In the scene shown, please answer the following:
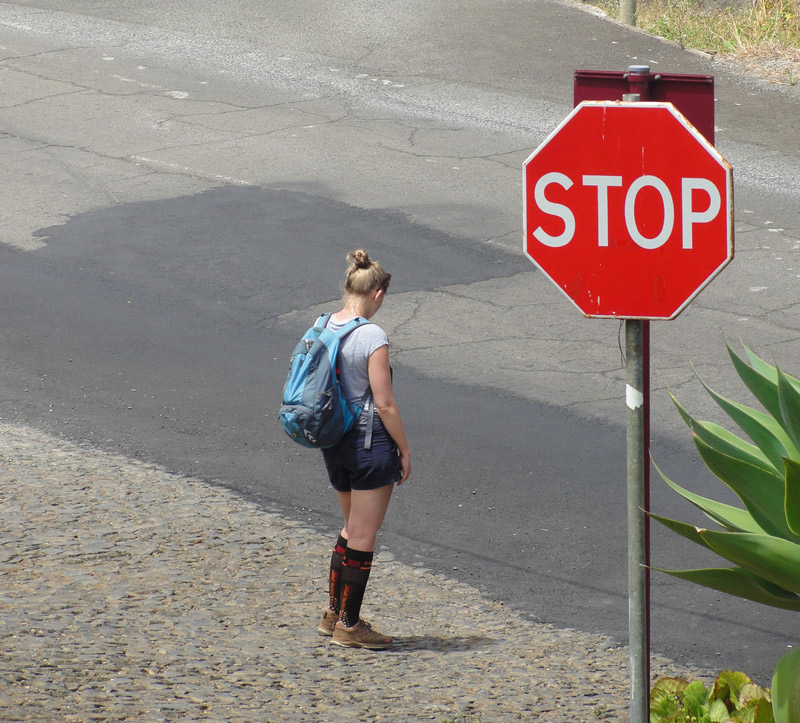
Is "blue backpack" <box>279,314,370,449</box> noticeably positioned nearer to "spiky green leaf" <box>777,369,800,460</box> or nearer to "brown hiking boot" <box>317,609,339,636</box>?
"brown hiking boot" <box>317,609,339,636</box>

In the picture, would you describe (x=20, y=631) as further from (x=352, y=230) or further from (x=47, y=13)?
(x=47, y=13)

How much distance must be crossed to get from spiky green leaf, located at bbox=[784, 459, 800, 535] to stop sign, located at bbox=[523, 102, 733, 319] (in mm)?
574

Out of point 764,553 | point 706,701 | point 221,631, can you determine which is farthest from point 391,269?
point 764,553

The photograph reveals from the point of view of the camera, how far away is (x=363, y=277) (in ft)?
18.1

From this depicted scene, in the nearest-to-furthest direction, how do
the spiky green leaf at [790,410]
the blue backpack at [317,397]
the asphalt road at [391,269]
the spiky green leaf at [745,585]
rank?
the spiky green leaf at [745,585]
the spiky green leaf at [790,410]
the blue backpack at [317,397]
the asphalt road at [391,269]

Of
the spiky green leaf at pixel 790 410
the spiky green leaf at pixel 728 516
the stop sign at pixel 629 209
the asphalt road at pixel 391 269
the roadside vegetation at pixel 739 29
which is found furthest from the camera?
the roadside vegetation at pixel 739 29

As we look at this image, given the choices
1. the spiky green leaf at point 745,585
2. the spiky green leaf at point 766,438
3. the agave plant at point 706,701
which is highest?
the spiky green leaf at point 766,438

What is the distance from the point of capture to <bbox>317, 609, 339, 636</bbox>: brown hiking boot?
5.47 m

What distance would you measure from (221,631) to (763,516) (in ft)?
7.99

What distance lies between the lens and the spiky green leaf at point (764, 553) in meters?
3.62

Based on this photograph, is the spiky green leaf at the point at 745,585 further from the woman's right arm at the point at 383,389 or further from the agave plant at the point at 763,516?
the woman's right arm at the point at 383,389

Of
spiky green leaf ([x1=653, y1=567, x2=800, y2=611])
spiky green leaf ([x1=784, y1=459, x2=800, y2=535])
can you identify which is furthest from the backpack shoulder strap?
spiky green leaf ([x1=784, y1=459, x2=800, y2=535])

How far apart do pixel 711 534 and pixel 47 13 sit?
18044mm

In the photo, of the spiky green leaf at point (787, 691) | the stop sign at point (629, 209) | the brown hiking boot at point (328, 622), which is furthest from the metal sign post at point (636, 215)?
the brown hiking boot at point (328, 622)
